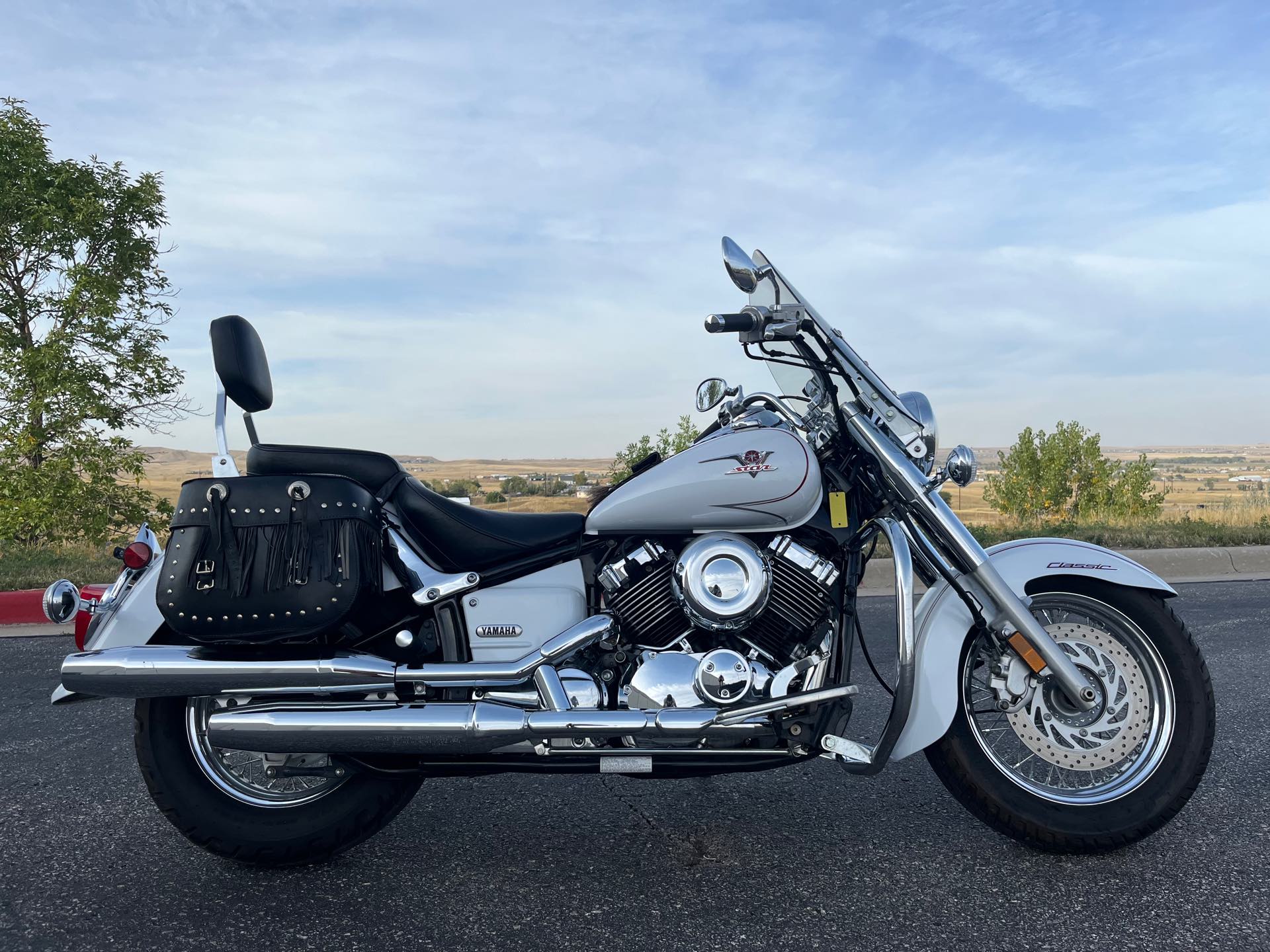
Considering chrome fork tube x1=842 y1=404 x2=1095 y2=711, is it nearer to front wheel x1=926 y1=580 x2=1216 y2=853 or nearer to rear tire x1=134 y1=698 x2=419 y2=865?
front wheel x1=926 y1=580 x2=1216 y2=853

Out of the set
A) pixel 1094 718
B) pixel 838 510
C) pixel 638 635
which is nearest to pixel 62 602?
pixel 638 635

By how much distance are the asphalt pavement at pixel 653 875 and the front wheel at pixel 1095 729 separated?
0.46ft

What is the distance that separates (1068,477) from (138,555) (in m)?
33.5

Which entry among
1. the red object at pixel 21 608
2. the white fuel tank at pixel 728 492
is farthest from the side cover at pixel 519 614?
the red object at pixel 21 608

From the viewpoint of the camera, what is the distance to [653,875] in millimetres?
2627

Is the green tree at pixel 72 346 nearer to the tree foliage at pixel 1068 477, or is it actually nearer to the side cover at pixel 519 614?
the side cover at pixel 519 614

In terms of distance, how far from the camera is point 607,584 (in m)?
2.67

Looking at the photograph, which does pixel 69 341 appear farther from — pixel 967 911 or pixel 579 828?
pixel 967 911

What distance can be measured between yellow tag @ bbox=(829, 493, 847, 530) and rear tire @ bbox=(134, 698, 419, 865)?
58.1 inches

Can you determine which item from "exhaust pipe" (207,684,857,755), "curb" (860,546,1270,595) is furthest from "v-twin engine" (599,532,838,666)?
"curb" (860,546,1270,595)

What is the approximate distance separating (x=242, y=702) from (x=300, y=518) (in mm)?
616

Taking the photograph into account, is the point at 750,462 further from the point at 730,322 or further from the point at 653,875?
the point at 653,875

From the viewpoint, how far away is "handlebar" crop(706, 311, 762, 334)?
9.01ft

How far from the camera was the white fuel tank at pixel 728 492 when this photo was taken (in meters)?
2.62
